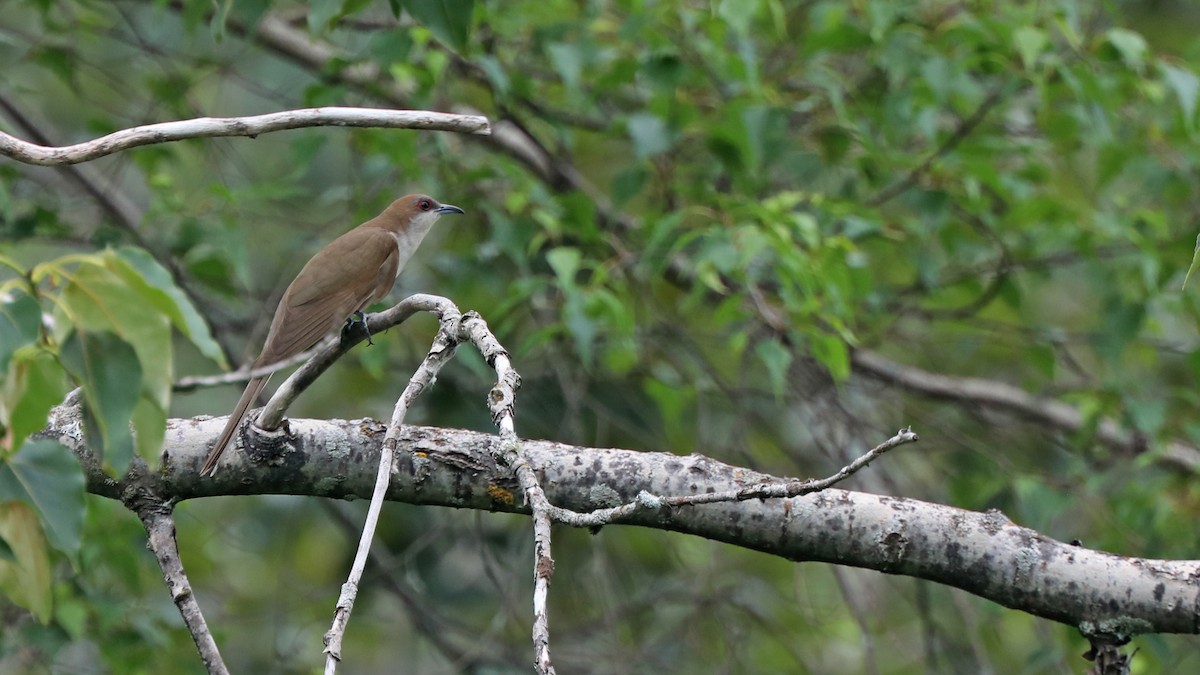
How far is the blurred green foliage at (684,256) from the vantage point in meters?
4.41

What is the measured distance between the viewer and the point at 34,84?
7844mm

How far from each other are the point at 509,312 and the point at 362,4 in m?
1.81

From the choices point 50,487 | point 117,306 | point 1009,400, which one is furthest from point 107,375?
point 1009,400

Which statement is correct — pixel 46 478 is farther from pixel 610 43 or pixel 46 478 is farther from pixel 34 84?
pixel 34 84

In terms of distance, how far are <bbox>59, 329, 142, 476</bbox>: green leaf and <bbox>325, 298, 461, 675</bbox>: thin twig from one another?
0.40 metres

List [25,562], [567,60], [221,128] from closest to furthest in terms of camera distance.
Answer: [25,562]
[221,128]
[567,60]

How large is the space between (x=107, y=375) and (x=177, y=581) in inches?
28.8

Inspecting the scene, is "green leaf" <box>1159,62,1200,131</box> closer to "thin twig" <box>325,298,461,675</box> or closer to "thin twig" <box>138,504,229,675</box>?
"thin twig" <box>325,298,461,675</box>

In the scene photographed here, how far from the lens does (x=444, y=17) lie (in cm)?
272

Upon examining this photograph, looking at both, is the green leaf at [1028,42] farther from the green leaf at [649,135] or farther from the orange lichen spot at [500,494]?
the orange lichen spot at [500,494]

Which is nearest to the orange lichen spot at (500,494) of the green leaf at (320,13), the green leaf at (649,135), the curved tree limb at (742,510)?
the curved tree limb at (742,510)

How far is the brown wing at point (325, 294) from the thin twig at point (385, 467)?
55.8 inches

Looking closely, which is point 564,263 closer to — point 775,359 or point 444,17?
point 775,359

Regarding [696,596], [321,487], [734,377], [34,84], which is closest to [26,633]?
[321,487]
